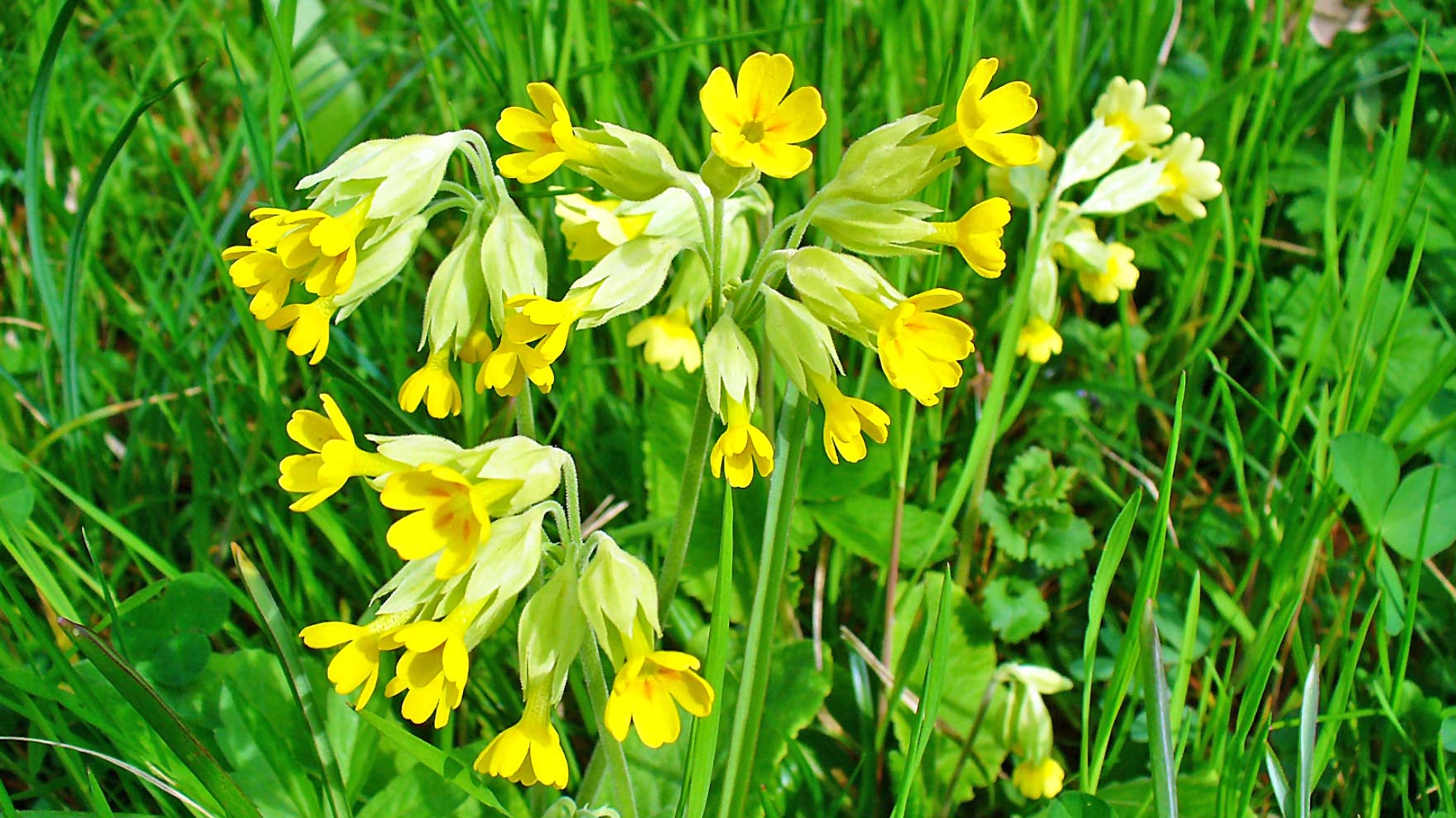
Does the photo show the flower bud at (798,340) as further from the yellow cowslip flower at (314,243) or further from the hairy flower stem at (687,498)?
the yellow cowslip flower at (314,243)

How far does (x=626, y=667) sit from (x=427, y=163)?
2.39ft

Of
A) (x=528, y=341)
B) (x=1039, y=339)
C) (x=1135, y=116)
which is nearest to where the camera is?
(x=528, y=341)

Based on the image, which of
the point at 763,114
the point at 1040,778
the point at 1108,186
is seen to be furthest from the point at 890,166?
the point at 1108,186

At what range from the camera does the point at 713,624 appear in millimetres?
1437

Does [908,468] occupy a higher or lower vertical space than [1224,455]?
higher

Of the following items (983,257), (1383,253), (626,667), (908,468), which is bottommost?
(908,468)

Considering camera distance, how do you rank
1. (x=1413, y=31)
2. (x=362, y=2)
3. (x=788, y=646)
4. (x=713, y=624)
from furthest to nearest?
(x=362, y=2) → (x=1413, y=31) → (x=788, y=646) → (x=713, y=624)

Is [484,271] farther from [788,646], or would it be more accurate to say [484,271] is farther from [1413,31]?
[1413,31]

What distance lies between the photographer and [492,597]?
1.52m

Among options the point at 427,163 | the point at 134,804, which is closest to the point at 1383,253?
the point at 427,163

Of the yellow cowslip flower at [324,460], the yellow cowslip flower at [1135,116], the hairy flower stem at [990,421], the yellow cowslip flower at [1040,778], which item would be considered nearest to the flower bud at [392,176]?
the yellow cowslip flower at [324,460]

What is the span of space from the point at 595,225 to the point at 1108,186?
1.37 metres

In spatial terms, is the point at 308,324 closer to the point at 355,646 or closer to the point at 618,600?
the point at 355,646

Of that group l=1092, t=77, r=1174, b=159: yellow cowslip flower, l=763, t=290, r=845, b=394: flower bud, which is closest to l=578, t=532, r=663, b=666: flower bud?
l=763, t=290, r=845, b=394: flower bud
